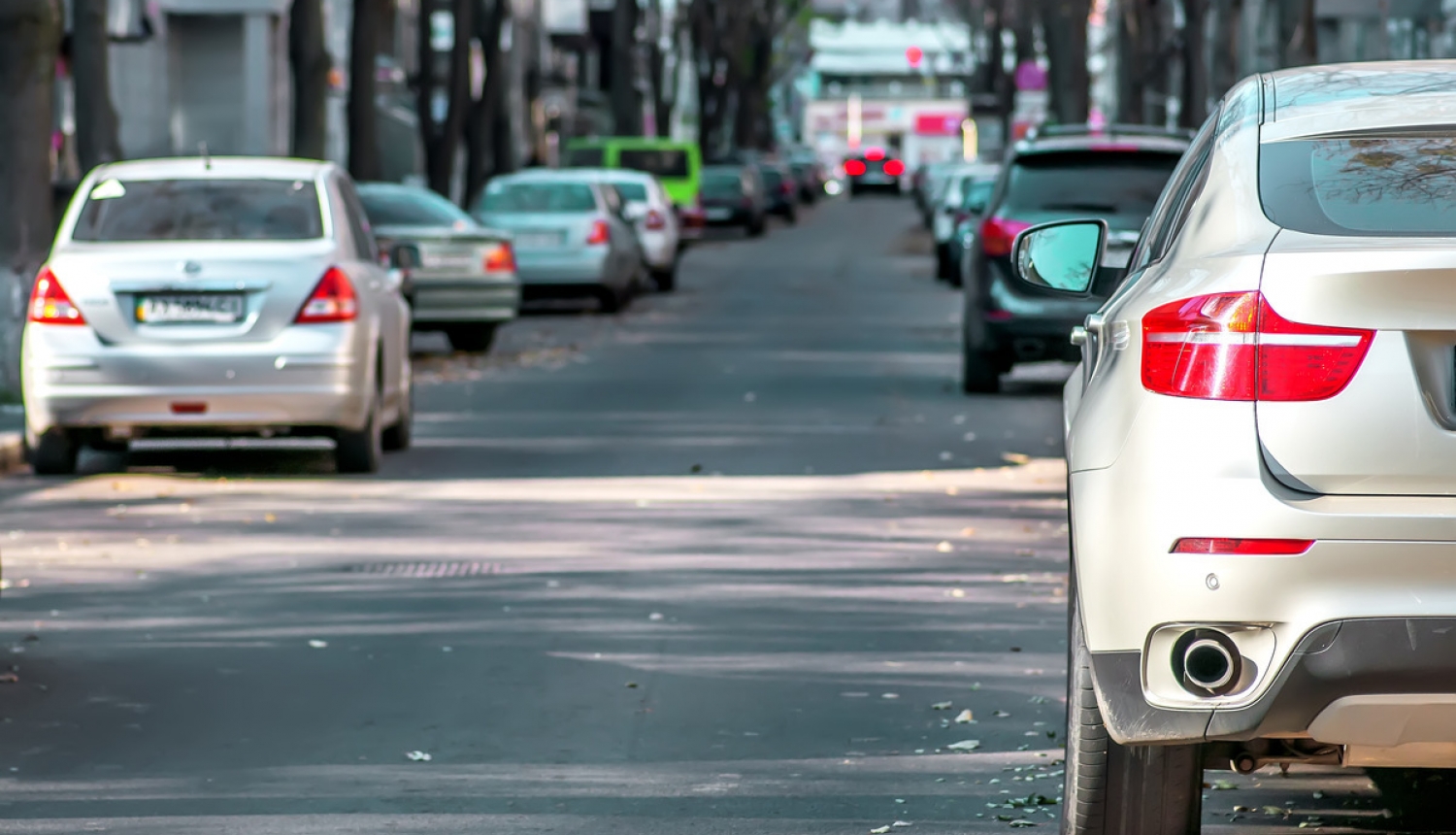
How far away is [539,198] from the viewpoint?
2956 cm

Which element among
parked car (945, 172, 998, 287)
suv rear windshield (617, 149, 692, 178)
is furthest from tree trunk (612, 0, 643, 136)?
parked car (945, 172, 998, 287)

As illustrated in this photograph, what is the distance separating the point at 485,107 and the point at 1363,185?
133 feet

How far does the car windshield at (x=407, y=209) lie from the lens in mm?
23906

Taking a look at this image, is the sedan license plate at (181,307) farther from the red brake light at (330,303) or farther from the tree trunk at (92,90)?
the tree trunk at (92,90)

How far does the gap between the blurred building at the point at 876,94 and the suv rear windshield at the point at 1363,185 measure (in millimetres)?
178265

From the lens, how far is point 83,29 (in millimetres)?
23969

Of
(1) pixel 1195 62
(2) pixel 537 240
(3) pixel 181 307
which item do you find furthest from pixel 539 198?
(3) pixel 181 307

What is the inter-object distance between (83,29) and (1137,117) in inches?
1046

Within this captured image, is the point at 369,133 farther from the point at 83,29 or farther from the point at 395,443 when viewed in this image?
the point at 395,443

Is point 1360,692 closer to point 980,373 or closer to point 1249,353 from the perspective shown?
point 1249,353

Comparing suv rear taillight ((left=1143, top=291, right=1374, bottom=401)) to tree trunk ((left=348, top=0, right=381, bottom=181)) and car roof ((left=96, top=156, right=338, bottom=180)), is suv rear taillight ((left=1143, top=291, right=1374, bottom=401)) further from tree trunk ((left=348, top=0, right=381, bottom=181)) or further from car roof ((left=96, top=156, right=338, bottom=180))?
tree trunk ((left=348, top=0, right=381, bottom=181))

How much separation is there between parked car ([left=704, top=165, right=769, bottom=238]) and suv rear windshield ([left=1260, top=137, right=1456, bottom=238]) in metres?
52.4

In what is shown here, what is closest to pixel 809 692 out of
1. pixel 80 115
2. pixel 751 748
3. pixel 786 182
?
pixel 751 748

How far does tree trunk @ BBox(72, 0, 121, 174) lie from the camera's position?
2367 cm
